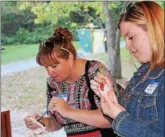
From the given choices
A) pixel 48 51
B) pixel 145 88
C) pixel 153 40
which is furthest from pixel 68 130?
pixel 153 40

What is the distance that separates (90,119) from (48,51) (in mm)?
401

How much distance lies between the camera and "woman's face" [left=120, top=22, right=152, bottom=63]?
844 millimetres

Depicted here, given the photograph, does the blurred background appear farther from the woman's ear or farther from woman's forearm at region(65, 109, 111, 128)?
woman's forearm at region(65, 109, 111, 128)

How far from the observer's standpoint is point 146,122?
843mm

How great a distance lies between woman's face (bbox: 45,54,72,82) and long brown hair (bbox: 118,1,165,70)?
666mm

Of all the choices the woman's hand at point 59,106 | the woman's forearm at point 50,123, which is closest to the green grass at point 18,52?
the woman's forearm at point 50,123

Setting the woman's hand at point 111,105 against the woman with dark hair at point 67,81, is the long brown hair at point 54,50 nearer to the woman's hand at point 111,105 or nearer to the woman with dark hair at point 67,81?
the woman with dark hair at point 67,81

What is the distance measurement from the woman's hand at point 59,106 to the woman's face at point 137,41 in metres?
0.53

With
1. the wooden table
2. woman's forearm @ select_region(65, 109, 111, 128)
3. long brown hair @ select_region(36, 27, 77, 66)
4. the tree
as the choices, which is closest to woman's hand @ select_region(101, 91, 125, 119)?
woman's forearm @ select_region(65, 109, 111, 128)

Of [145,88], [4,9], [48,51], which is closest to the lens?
[145,88]

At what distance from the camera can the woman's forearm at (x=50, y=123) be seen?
1601 millimetres

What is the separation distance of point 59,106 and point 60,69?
0.21m

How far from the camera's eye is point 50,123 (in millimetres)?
1607

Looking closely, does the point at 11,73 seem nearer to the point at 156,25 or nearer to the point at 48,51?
the point at 48,51
